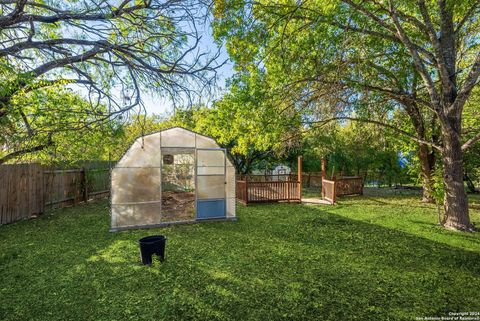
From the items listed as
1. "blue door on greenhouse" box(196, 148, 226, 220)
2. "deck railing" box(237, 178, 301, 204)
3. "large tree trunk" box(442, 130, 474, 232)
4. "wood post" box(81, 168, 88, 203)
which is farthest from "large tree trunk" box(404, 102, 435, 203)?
"wood post" box(81, 168, 88, 203)

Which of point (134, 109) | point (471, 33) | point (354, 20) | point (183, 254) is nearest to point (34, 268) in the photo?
point (183, 254)

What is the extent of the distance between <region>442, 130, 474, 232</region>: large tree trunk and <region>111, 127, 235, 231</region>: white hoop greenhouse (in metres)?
6.43

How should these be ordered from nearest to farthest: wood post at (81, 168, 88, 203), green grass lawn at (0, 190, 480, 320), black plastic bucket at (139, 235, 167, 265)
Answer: green grass lawn at (0, 190, 480, 320), black plastic bucket at (139, 235, 167, 265), wood post at (81, 168, 88, 203)

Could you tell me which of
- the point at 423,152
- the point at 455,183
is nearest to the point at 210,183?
the point at 455,183

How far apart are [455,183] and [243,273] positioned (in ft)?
22.1

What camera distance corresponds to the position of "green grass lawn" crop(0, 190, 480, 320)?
352cm

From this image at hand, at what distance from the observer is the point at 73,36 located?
464cm

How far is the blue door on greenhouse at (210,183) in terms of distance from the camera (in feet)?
28.9

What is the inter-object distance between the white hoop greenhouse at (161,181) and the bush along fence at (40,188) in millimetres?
3546

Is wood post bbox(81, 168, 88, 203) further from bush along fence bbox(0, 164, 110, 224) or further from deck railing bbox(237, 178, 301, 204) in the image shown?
deck railing bbox(237, 178, 301, 204)

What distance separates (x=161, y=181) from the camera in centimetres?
818

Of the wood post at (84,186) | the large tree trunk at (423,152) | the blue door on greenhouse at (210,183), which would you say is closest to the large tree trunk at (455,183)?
the large tree trunk at (423,152)

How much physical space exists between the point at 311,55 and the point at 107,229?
767cm

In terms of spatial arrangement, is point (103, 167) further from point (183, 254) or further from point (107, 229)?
point (183, 254)
